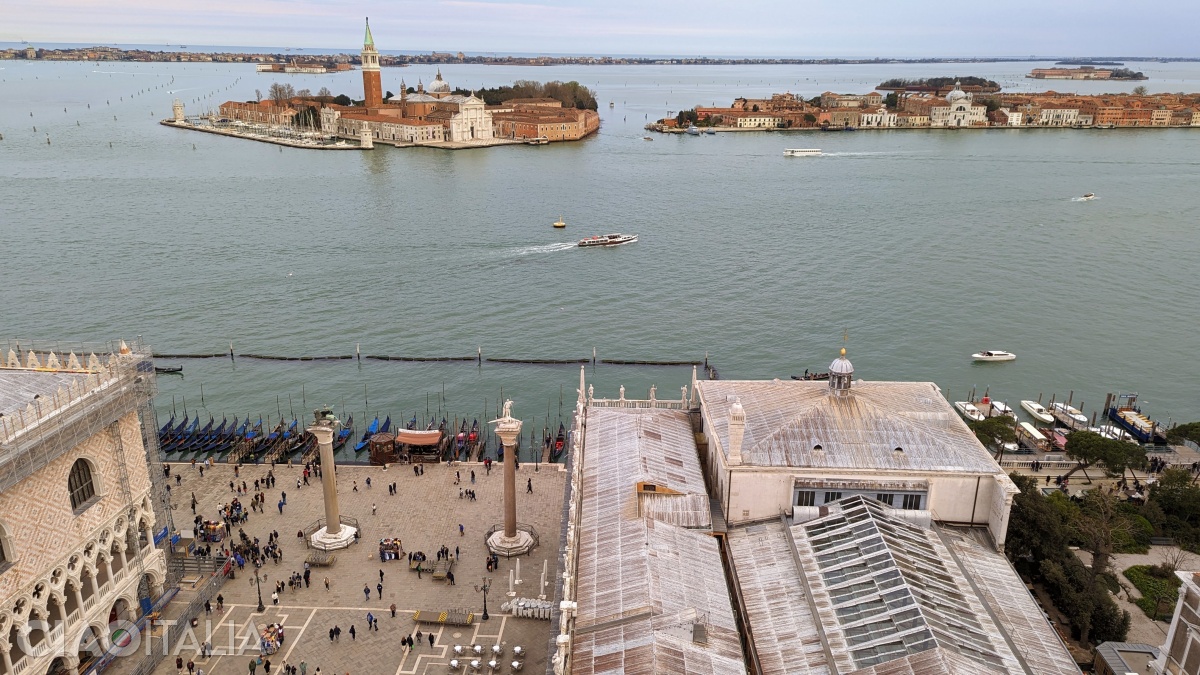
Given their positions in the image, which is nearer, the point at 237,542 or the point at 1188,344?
the point at 237,542

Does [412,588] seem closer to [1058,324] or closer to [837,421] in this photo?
[837,421]

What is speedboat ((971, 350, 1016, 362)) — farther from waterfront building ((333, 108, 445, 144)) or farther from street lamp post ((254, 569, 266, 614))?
waterfront building ((333, 108, 445, 144))

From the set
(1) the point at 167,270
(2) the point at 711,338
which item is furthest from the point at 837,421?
(1) the point at 167,270

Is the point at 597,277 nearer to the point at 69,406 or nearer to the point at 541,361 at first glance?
the point at 541,361

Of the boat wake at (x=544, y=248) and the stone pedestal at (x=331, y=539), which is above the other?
the boat wake at (x=544, y=248)

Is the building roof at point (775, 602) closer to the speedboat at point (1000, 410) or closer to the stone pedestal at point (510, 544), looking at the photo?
the stone pedestal at point (510, 544)

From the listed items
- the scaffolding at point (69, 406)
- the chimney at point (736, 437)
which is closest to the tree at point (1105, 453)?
the chimney at point (736, 437)
